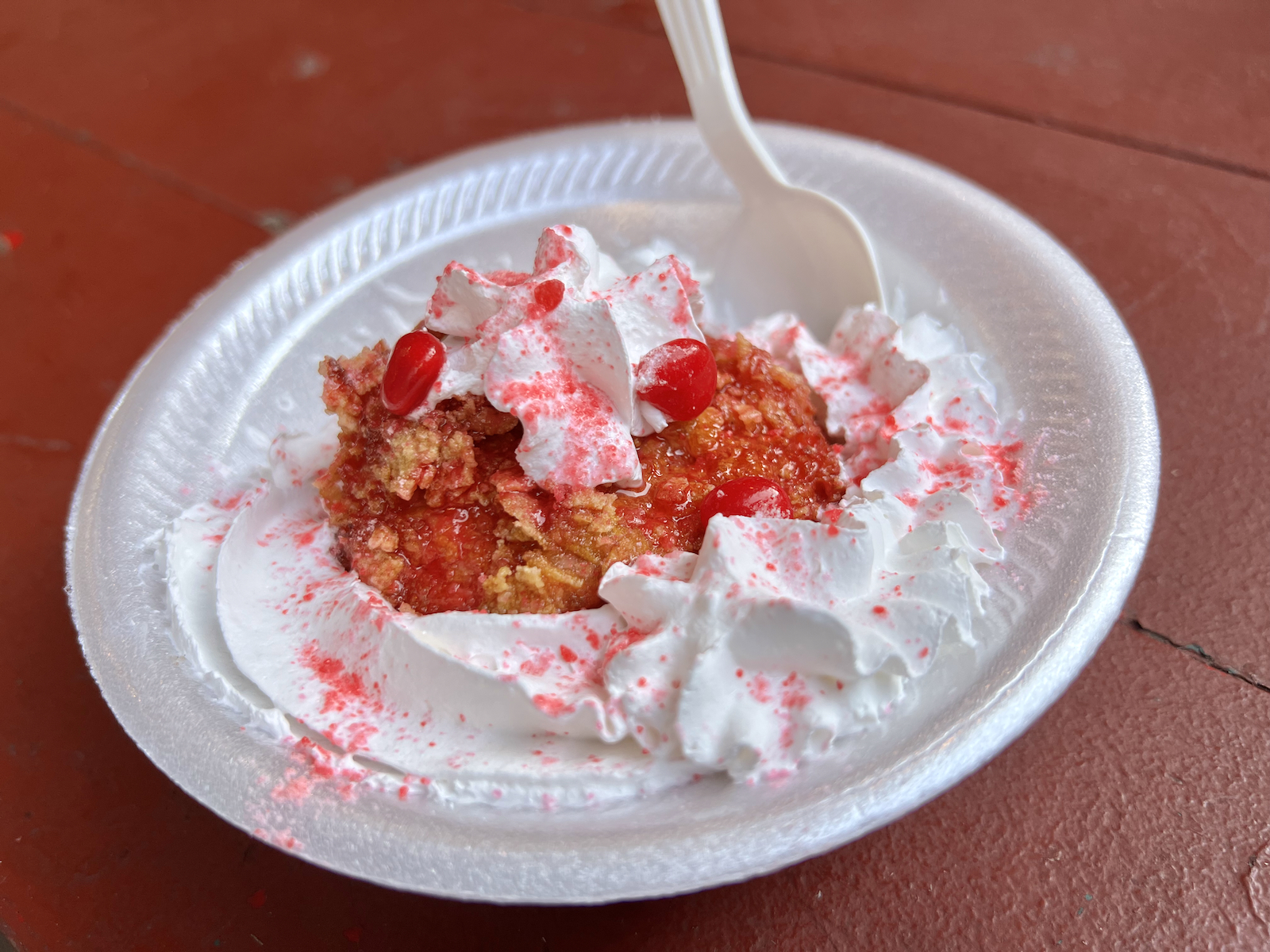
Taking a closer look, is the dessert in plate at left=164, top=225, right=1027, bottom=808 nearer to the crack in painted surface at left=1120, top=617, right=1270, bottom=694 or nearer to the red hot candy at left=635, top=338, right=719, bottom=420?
the red hot candy at left=635, top=338, right=719, bottom=420

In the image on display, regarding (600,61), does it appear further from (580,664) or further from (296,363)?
(580,664)

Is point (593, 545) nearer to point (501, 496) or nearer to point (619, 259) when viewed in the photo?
point (501, 496)

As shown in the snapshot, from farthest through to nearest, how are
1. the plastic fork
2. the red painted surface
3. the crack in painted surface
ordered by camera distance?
the plastic fork < the crack in painted surface < the red painted surface

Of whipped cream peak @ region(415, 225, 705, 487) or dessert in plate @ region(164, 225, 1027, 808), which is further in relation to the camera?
whipped cream peak @ region(415, 225, 705, 487)

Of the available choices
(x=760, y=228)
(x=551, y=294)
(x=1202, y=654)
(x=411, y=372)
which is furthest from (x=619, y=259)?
(x=1202, y=654)

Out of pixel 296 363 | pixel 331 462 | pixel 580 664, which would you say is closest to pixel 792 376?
pixel 580 664

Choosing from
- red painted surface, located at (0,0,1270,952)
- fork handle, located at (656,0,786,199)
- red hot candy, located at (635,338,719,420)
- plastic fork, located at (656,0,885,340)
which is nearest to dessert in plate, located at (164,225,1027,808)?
red hot candy, located at (635,338,719,420)
